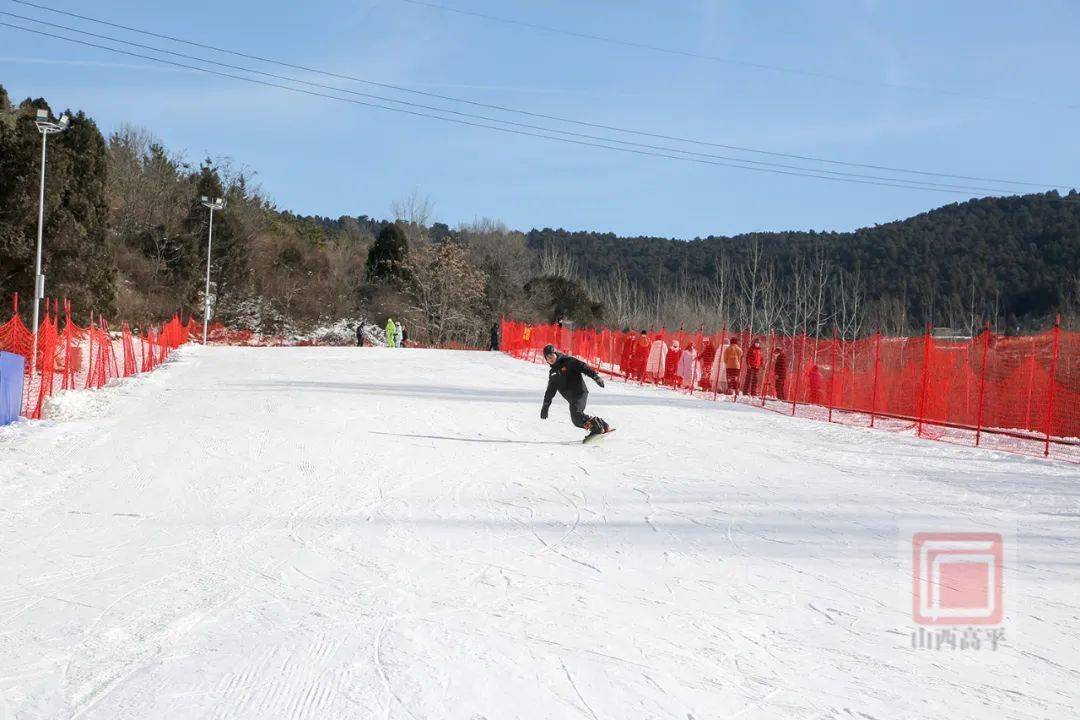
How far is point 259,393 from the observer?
65.5ft

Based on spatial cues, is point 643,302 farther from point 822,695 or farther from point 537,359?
point 822,695

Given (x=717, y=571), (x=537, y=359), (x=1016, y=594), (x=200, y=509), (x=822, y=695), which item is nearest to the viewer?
(x=822, y=695)

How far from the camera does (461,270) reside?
78.2 metres

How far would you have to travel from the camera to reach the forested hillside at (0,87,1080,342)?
55969 millimetres

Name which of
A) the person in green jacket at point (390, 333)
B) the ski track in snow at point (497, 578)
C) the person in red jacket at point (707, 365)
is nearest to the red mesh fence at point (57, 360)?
the ski track in snow at point (497, 578)

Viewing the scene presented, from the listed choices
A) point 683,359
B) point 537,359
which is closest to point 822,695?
point 683,359

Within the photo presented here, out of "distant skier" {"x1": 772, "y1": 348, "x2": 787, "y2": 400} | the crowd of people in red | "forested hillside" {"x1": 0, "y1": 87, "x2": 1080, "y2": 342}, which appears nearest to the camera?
"distant skier" {"x1": 772, "y1": 348, "x2": 787, "y2": 400}

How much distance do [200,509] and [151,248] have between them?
57572mm

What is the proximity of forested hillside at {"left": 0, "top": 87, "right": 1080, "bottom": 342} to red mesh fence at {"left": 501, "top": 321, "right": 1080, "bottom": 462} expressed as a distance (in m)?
21.8

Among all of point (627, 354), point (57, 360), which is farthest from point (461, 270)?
point (57, 360)

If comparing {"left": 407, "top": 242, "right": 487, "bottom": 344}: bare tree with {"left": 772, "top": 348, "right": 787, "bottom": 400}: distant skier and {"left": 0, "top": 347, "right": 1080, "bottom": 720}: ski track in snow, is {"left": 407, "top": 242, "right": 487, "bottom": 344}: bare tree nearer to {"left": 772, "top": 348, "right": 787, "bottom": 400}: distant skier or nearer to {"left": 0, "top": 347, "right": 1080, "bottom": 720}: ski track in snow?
{"left": 772, "top": 348, "right": 787, "bottom": 400}: distant skier

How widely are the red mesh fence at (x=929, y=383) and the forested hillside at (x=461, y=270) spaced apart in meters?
21.8

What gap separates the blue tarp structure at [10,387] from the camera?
13797 millimetres

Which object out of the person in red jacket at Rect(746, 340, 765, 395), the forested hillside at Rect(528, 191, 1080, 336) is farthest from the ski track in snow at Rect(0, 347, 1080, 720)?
the forested hillside at Rect(528, 191, 1080, 336)
